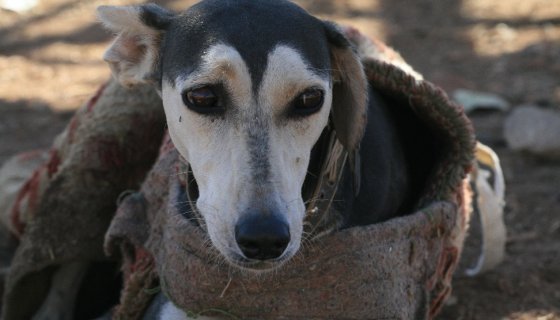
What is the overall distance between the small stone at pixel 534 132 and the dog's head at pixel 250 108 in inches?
88.5

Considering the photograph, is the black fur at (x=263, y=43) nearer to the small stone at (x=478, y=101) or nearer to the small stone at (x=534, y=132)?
the small stone at (x=534, y=132)

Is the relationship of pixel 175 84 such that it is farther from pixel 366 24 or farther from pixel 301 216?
pixel 366 24

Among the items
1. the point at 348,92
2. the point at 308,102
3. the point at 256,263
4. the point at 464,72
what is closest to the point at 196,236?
the point at 256,263

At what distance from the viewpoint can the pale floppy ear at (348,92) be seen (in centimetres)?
251

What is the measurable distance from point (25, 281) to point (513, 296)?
6.08 ft

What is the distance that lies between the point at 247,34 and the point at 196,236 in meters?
0.58

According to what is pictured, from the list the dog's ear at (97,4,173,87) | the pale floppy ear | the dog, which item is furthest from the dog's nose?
the dog's ear at (97,4,173,87)

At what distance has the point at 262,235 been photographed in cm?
205

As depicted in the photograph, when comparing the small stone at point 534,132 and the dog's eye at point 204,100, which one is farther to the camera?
the small stone at point 534,132

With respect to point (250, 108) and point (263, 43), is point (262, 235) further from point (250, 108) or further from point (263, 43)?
point (263, 43)

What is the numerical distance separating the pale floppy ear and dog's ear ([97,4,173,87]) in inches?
19.1

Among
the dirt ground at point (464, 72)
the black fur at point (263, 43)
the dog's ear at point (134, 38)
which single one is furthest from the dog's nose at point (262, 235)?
the dirt ground at point (464, 72)

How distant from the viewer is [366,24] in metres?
6.68

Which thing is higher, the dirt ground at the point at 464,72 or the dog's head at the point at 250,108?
the dog's head at the point at 250,108
